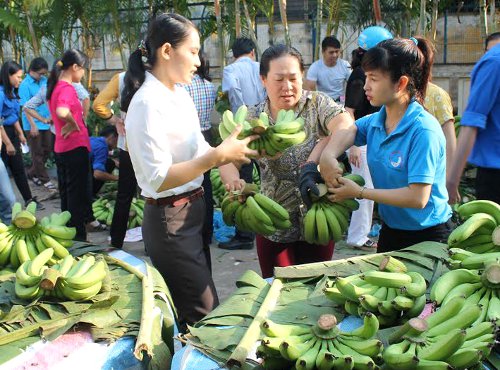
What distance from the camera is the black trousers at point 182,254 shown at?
10.1 feet

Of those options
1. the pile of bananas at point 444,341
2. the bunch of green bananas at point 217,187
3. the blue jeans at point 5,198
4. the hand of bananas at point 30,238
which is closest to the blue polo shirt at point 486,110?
the pile of bananas at point 444,341

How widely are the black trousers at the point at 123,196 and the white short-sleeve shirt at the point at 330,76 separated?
348 cm

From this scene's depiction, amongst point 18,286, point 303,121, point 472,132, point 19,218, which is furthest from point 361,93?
point 18,286

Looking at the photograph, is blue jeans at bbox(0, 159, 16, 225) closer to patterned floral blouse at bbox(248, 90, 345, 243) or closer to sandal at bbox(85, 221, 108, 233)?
sandal at bbox(85, 221, 108, 233)

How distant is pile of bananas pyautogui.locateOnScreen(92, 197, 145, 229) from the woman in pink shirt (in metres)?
0.74

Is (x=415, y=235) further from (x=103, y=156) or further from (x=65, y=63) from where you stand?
(x=103, y=156)

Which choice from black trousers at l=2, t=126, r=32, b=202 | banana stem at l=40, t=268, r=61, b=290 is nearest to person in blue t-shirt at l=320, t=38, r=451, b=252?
banana stem at l=40, t=268, r=61, b=290

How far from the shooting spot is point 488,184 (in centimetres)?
389

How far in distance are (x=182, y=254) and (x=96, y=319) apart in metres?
0.68

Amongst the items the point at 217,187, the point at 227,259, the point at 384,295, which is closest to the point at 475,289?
the point at 384,295

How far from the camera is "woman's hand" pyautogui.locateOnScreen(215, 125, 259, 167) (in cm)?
287

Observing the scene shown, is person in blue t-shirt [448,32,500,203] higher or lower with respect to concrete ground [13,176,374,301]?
higher

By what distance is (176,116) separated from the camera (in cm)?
299

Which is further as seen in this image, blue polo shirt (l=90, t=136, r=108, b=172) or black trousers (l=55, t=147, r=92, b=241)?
blue polo shirt (l=90, t=136, r=108, b=172)
